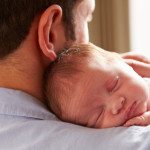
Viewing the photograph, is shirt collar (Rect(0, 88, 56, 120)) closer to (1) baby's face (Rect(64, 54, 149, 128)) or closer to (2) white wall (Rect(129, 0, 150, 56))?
(1) baby's face (Rect(64, 54, 149, 128))

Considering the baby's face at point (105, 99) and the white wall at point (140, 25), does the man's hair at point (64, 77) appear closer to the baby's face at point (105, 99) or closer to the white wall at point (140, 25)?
the baby's face at point (105, 99)

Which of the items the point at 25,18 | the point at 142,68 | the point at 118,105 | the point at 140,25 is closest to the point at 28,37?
the point at 25,18

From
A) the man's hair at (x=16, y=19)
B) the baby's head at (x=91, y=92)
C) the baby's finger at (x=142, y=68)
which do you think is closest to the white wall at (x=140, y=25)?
the baby's finger at (x=142, y=68)

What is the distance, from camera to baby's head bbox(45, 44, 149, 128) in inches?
34.5

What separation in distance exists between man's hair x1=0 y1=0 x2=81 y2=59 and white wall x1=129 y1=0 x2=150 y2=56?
100 centimetres

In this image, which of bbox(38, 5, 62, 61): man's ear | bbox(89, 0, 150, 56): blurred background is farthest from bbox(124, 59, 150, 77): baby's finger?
bbox(89, 0, 150, 56): blurred background

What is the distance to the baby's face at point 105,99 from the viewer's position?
872mm

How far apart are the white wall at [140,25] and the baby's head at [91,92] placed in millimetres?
895

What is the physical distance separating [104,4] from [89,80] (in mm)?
1170

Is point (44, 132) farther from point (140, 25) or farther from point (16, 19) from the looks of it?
point (140, 25)

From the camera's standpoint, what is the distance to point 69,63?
92cm

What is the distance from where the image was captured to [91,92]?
2.92ft

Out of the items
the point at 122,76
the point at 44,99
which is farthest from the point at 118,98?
the point at 44,99

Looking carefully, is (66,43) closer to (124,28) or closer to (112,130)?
(112,130)
